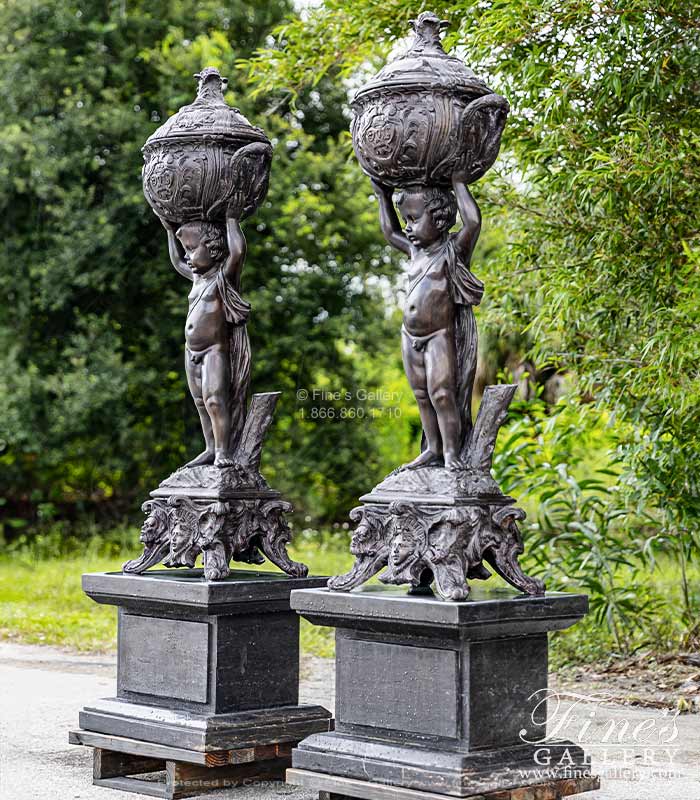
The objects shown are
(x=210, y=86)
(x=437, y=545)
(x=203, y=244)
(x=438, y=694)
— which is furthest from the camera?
(x=210, y=86)

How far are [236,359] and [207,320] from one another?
23cm

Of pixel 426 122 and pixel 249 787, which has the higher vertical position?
pixel 426 122

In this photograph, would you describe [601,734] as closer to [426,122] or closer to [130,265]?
[426,122]

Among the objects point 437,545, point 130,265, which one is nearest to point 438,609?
point 437,545

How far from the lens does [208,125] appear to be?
5.42 m

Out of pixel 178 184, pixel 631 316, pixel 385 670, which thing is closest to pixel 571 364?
pixel 631 316

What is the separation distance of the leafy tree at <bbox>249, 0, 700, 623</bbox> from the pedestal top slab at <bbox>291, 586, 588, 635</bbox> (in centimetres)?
234

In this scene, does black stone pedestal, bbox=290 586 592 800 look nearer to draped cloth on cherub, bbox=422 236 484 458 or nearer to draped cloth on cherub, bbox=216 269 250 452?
draped cloth on cherub, bbox=422 236 484 458

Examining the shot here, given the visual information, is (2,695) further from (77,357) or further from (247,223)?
(247,223)

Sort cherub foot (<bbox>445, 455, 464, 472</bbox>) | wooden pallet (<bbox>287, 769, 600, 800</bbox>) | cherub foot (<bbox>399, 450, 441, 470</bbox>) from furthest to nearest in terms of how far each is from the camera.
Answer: cherub foot (<bbox>399, 450, 441, 470</bbox>) → cherub foot (<bbox>445, 455, 464, 472</bbox>) → wooden pallet (<bbox>287, 769, 600, 800</bbox>)

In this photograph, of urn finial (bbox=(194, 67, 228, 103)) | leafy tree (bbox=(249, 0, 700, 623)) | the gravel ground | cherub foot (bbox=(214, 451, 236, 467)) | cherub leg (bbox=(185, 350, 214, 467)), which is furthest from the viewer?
leafy tree (bbox=(249, 0, 700, 623))

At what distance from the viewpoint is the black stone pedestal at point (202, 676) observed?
4.87 m

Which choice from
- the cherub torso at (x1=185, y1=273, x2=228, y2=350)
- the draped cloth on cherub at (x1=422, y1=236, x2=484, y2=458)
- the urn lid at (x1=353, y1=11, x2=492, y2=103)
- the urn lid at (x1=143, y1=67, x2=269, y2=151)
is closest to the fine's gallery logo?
the draped cloth on cherub at (x1=422, y1=236, x2=484, y2=458)

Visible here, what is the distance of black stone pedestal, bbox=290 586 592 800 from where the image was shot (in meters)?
4.10
